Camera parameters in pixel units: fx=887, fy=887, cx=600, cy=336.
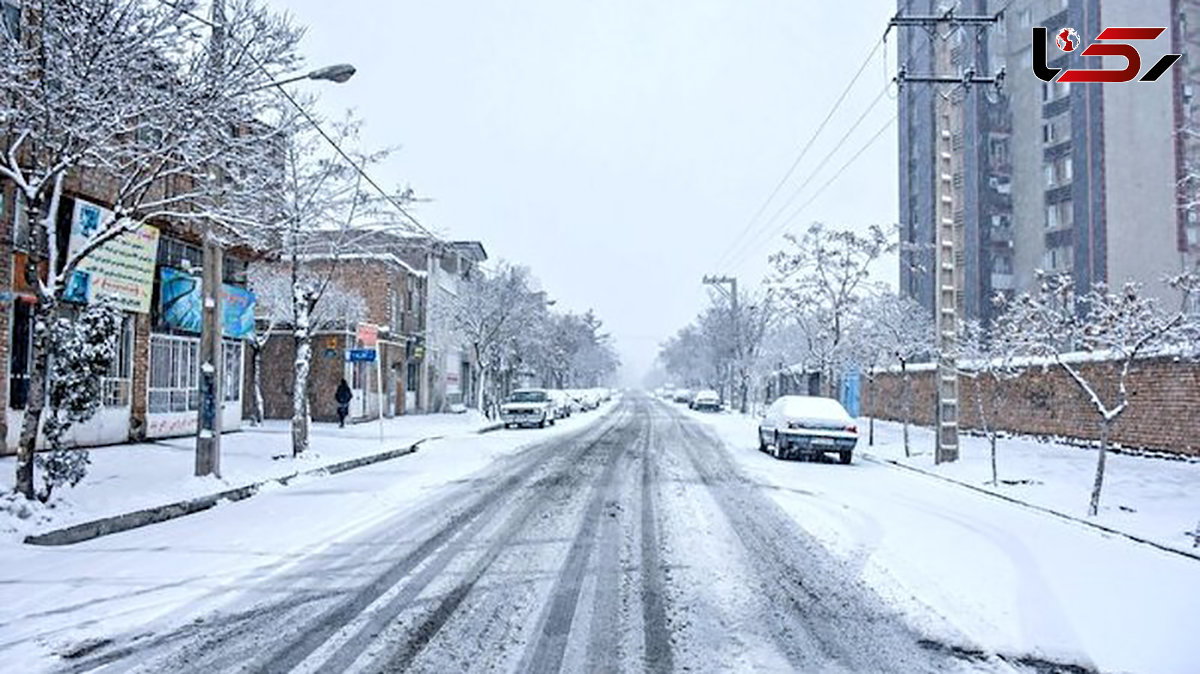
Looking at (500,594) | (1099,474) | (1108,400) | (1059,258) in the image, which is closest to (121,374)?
(500,594)

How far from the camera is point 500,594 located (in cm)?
734

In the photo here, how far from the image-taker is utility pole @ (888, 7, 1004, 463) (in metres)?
19.5

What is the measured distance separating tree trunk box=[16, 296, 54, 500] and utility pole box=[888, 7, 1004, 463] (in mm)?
16616

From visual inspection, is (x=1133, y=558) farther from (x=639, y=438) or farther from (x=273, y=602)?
(x=639, y=438)

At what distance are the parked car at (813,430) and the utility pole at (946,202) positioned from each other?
2.06 meters

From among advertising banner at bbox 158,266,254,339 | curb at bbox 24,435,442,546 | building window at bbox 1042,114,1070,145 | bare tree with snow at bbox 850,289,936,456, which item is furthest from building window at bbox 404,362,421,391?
building window at bbox 1042,114,1070,145

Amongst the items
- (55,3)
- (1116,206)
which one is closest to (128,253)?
(55,3)

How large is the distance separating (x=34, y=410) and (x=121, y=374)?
1038 centimetres

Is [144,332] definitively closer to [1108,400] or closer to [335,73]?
[335,73]

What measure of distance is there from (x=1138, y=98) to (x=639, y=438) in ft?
108

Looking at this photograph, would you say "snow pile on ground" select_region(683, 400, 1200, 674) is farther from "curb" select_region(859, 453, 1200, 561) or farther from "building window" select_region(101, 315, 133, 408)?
"building window" select_region(101, 315, 133, 408)

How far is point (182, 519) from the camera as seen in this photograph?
1170cm

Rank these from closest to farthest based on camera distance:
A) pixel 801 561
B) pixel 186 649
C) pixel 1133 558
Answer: pixel 186 649
pixel 801 561
pixel 1133 558

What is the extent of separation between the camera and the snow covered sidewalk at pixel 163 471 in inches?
401
